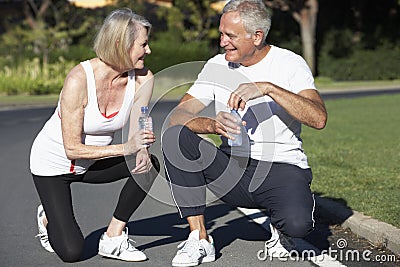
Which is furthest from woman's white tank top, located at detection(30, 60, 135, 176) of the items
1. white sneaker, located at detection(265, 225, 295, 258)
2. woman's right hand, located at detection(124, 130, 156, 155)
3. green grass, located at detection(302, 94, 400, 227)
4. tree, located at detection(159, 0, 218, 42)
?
tree, located at detection(159, 0, 218, 42)

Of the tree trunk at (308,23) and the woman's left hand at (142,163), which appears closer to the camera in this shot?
the woman's left hand at (142,163)

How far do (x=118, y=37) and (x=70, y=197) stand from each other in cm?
118

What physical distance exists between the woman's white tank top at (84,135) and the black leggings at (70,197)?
0.07 metres

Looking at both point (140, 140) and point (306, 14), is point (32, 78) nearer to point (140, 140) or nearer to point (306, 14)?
point (306, 14)

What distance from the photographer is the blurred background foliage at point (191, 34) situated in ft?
117

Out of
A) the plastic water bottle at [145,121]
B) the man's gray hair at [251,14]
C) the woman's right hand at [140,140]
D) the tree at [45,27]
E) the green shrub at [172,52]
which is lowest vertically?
the green shrub at [172,52]

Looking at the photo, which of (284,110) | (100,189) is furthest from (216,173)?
(100,189)

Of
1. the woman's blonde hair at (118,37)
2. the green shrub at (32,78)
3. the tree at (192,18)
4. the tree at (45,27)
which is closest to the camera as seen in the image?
the woman's blonde hair at (118,37)

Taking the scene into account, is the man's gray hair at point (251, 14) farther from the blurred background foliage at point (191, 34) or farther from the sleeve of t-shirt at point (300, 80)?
the blurred background foliage at point (191, 34)

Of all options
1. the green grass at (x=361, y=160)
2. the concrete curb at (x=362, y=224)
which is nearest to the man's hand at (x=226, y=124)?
the concrete curb at (x=362, y=224)

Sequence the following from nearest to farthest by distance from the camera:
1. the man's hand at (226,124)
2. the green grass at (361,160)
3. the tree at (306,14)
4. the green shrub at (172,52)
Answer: the man's hand at (226,124) → the green grass at (361,160) → the green shrub at (172,52) → the tree at (306,14)

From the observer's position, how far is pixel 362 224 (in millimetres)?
6387

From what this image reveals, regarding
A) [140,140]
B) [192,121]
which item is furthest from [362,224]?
[140,140]

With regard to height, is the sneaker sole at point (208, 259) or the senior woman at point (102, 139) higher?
the senior woman at point (102, 139)
